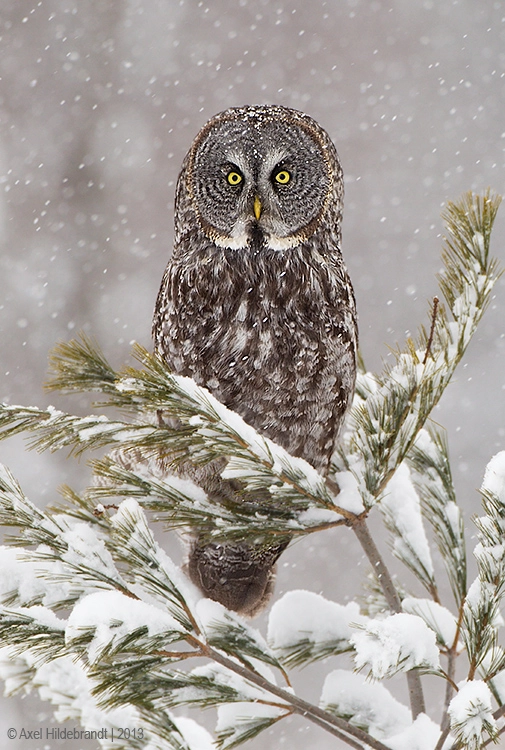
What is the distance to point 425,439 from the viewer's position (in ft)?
4.32

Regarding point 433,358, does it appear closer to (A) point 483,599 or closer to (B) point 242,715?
(A) point 483,599

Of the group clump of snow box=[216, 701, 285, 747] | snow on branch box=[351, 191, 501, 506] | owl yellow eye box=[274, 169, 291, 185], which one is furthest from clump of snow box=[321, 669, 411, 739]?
owl yellow eye box=[274, 169, 291, 185]

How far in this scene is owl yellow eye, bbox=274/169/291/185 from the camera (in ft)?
4.22

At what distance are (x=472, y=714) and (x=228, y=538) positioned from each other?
0.38 m

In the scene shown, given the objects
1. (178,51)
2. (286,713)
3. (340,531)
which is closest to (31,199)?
(178,51)

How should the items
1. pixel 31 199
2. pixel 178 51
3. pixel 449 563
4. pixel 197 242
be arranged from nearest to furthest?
pixel 449 563, pixel 197 242, pixel 31 199, pixel 178 51

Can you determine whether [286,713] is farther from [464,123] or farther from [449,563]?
[464,123]

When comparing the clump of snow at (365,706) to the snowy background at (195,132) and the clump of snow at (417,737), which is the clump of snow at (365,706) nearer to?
the clump of snow at (417,737)

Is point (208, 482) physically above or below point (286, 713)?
above

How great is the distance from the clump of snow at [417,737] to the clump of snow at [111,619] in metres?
0.41

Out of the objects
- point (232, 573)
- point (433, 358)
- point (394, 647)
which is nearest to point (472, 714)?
point (394, 647)

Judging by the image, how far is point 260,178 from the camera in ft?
4.16

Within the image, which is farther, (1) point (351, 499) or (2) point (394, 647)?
(1) point (351, 499)

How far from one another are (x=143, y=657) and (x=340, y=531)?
381cm
